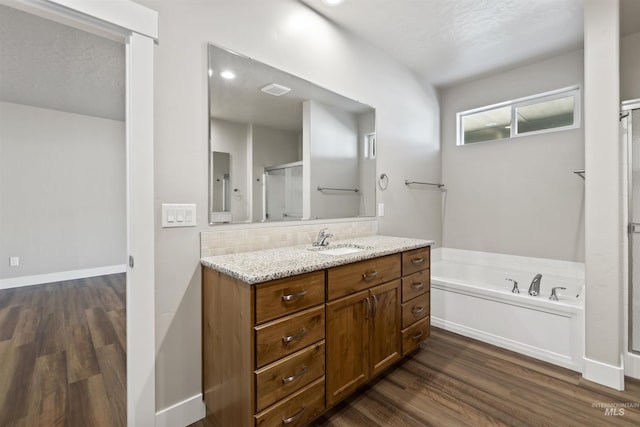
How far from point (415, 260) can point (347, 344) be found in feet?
2.83

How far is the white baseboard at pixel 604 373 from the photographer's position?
1.89m

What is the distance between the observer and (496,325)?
2459mm

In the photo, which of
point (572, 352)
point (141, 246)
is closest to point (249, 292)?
point (141, 246)

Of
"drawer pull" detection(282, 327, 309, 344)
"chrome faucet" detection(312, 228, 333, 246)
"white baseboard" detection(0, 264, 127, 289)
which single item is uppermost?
"chrome faucet" detection(312, 228, 333, 246)

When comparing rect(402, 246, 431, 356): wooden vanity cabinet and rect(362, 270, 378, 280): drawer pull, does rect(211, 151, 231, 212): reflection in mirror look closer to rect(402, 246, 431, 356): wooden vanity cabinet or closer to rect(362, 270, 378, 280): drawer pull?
rect(362, 270, 378, 280): drawer pull

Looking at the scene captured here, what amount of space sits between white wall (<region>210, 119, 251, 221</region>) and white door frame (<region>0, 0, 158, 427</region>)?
0.39 m

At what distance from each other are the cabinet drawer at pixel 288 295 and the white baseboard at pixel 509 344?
1820 millimetres

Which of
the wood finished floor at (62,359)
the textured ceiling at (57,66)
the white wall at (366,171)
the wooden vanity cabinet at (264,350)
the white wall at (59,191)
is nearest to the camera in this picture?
the wooden vanity cabinet at (264,350)

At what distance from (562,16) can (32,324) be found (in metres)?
5.53

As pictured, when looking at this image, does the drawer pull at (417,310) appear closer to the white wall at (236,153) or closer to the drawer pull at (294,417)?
the drawer pull at (294,417)

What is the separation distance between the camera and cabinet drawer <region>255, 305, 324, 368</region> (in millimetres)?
1255

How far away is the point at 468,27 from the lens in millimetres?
2490

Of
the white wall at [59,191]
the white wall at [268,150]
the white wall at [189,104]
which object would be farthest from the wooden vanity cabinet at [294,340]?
the white wall at [59,191]

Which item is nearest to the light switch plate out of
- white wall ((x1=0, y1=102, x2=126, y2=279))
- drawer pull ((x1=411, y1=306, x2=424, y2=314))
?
drawer pull ((x1=411, y1=306, x2=424, y2=314))
